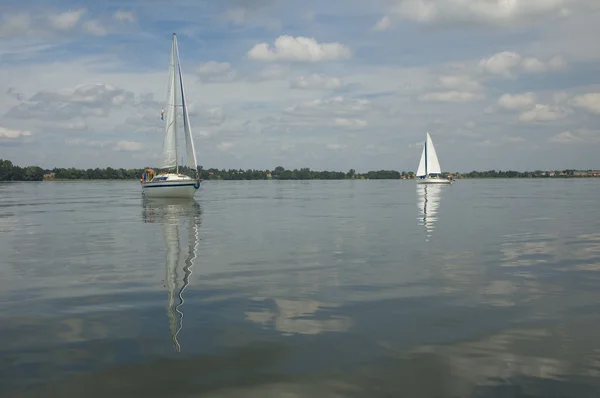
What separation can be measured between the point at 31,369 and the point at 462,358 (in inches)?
301

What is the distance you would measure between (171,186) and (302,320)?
55869mm

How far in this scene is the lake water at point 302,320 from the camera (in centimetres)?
886

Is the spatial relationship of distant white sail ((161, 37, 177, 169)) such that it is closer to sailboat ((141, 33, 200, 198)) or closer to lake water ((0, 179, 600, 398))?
sailboat ((141, 33, 200, 198))

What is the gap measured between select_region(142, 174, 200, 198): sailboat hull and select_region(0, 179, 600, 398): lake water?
39753 mm

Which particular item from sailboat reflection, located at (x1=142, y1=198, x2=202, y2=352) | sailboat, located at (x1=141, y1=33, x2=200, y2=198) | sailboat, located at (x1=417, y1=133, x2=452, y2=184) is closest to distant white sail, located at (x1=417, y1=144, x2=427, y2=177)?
sailboat, located at (x1=417, y1=133, x2=452, y2=184)

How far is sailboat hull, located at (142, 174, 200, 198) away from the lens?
6600 cm

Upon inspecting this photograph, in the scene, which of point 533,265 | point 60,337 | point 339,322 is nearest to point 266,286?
point 339,322

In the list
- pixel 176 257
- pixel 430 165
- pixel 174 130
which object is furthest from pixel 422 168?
pixel 176 257

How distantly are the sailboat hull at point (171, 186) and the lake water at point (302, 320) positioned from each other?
39753 millimetres

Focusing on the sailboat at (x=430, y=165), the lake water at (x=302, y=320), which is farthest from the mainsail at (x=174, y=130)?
the sailboat at (x=430, y=165)

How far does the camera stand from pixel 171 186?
216 ft

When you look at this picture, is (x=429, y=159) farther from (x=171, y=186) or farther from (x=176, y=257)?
(x=176, y=257)

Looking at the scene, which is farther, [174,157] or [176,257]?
[174,157]

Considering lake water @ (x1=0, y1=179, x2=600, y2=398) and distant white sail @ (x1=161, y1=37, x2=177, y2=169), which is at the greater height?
distant white sail @ (x1=161, y1=37, x2=177, y2=169)
